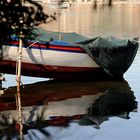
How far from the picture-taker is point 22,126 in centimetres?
1356

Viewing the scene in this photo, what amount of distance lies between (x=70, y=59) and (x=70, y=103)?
3.97m

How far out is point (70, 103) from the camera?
57.4 feet

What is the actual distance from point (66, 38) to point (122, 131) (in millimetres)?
9837

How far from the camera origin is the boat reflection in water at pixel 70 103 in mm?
14820

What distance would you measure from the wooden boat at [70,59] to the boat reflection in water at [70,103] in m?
0.50

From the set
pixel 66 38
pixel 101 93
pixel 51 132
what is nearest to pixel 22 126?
pixel 51 132

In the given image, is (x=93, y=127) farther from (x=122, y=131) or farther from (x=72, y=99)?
(x=72, y=99)

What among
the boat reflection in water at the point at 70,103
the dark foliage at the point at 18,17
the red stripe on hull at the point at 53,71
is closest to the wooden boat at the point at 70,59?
the red stripe on hull at the point at 53,71

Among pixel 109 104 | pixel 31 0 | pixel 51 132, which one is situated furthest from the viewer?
pixel 109 104

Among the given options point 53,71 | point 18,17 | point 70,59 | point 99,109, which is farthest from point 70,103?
point 18,17

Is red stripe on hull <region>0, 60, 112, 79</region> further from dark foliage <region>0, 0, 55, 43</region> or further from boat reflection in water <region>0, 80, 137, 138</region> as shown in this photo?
dark foliage <region>0, 0, 55, 43</region>

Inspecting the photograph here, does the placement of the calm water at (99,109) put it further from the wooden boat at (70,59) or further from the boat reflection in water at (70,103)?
the wooden boat at (70,59)

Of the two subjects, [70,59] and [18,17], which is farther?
[70,59]

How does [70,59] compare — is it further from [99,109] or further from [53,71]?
[99,109]
